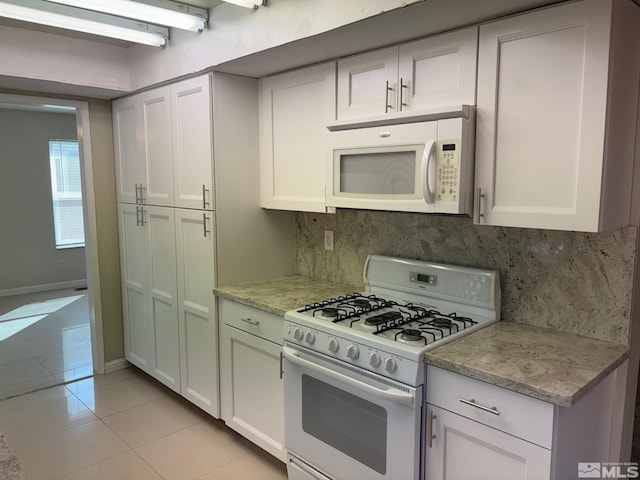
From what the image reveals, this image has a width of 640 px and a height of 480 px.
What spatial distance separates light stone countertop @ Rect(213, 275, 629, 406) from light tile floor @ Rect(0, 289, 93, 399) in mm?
3087

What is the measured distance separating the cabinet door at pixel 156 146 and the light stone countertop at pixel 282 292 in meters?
0.78

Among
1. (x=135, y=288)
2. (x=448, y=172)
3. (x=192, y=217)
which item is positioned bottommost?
(x=135, y=288)

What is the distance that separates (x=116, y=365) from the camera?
3756 millimetres

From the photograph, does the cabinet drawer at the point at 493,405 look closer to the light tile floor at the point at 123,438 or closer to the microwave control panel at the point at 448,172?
the microwave control panel at the point at 448,172

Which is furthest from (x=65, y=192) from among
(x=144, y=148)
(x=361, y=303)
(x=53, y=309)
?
(x=361, y=303)

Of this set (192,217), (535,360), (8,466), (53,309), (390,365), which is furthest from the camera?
(53,309)

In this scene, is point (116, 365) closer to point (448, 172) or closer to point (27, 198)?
point (448, 172)

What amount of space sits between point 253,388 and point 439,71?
1.78m

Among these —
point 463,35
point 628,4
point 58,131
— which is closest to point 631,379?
point 628,4

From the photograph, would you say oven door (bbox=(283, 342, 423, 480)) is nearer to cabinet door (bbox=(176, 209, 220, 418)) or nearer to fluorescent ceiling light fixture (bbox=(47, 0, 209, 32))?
cabinet door (bbox=(176, 209, 220, 418))

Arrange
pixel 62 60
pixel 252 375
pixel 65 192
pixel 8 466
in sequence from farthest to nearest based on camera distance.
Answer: pixel 65 192
pixel 62 60
pixel 252 375
pixel 8 466

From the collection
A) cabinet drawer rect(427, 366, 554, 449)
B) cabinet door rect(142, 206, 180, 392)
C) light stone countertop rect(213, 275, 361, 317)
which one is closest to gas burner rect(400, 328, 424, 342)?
cabinet drawer rect(427, 366, 554, 449)

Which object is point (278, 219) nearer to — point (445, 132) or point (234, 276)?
point (234, 276)

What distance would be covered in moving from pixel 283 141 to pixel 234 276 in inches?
32.2
